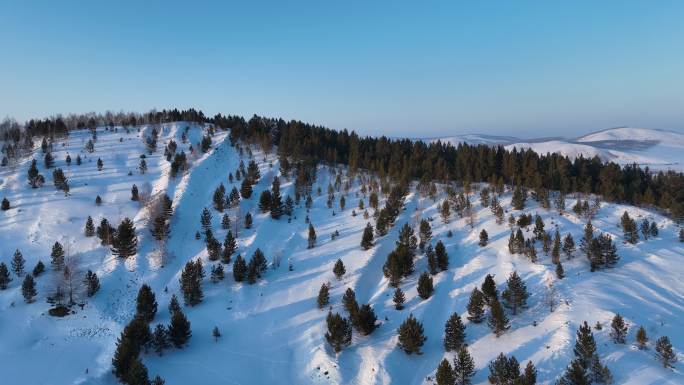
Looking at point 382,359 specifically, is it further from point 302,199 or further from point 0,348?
A: point 302,199

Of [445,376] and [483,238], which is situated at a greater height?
[483,238]

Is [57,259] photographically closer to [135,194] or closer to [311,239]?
[135,194]

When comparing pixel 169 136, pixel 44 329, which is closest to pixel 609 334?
pixel 44 329

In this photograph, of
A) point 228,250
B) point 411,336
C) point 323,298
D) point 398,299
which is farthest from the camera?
point 228,250

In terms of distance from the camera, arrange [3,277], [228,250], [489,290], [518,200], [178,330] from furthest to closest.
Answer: [518,200] < [228,250] < [3,277] < [489,290] < [178,330]

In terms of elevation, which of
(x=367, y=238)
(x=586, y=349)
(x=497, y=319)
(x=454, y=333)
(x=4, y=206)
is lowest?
(x=454, y=333)

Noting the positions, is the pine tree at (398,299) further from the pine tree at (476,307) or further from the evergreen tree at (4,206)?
the evergreen tree at (4,206)

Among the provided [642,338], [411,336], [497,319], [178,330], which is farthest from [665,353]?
[178,330]

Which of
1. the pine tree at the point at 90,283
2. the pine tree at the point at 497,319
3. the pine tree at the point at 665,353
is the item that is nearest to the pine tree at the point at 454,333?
the pine tree at the point at 497,319
